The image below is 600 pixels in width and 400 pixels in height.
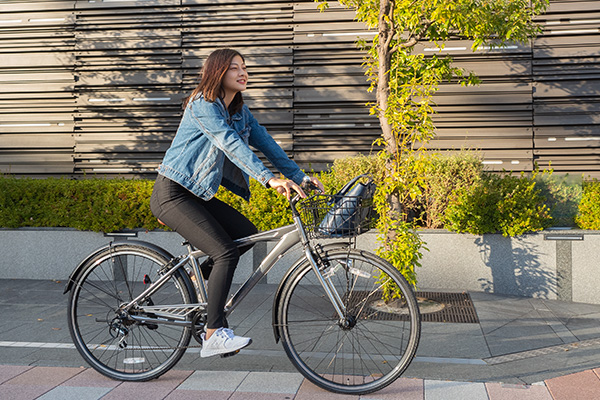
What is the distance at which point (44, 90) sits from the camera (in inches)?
388

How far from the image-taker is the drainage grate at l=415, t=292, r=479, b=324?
18.6 feet

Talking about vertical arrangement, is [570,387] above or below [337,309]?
below

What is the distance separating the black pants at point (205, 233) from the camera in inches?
148

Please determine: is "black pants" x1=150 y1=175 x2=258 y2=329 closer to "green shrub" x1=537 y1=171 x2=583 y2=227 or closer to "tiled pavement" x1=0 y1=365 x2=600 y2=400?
"tiled pavement" x1=0 y1=365 x2=600 y2=400

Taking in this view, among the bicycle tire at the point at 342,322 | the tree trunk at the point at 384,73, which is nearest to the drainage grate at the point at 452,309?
the bicycle tire at the point at 342,322

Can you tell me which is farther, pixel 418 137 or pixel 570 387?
pixel 418 137

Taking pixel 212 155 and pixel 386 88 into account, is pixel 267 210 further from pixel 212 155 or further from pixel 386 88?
pixel 212 155

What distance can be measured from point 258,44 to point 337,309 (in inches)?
248

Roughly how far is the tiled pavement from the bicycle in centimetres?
11

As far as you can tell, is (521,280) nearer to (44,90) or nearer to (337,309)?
(337,309)

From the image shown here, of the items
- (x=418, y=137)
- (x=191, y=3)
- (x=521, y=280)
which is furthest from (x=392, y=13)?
(x=191, y=3)

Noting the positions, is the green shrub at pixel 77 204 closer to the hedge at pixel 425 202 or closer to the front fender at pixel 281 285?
the hedge at pixel 425 202

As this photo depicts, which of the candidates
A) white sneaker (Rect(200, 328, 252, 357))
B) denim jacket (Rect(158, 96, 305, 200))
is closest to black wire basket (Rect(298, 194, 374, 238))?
denim jacket (Rect(158, 96, 305, 200))

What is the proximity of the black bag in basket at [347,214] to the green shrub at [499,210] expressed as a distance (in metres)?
3.45
